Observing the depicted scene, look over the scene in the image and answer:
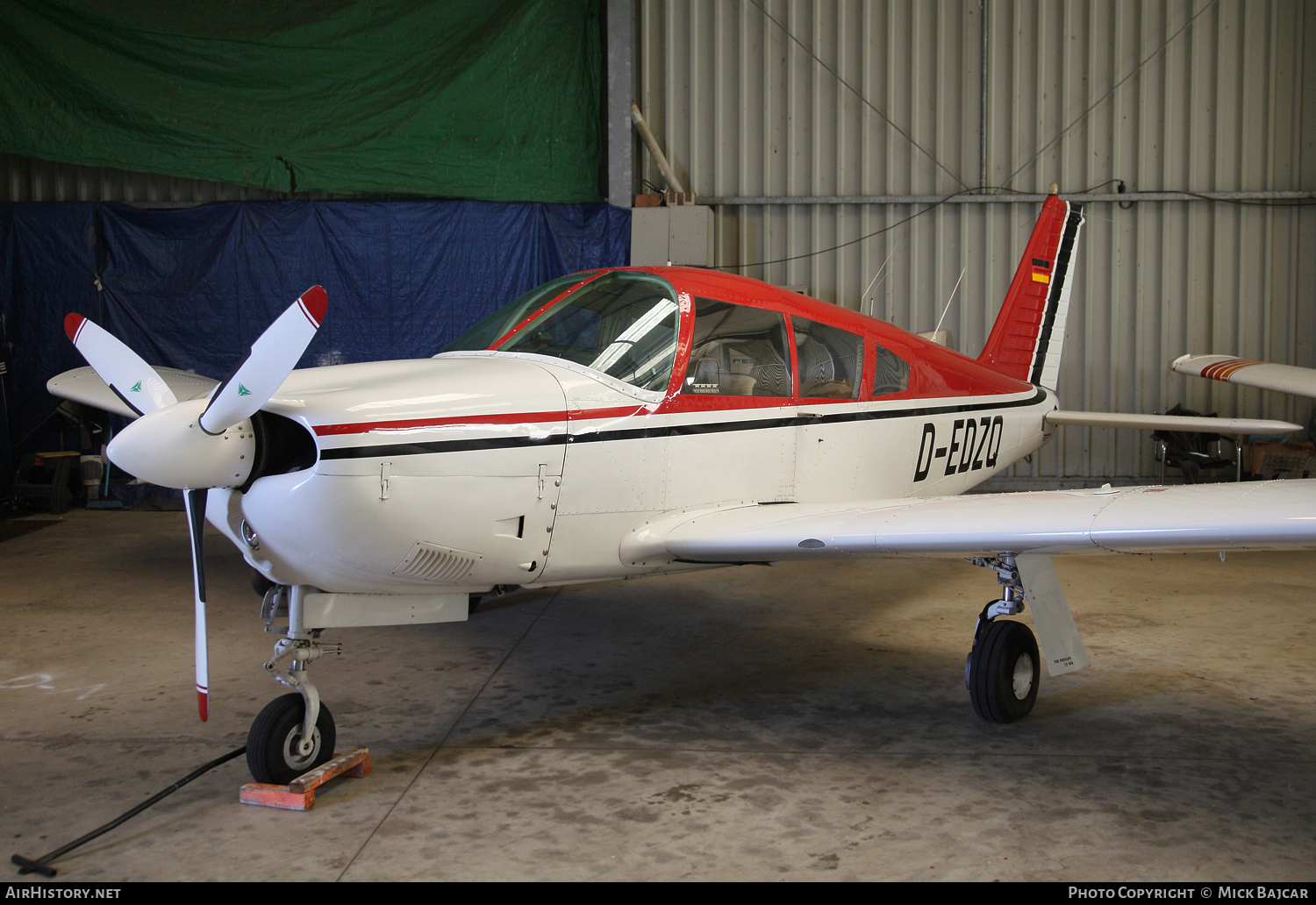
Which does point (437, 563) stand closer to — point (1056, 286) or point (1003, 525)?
point (1003, 525)

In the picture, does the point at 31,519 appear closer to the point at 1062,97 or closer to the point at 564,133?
the point at 564,133

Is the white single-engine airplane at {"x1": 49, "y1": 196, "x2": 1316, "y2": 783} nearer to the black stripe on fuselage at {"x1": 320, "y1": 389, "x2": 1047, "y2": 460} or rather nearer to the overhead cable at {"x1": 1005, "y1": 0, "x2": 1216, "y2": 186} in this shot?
the black stripe on fuselage at {"x1": 320, "y1": 389, "x2": 1047, "y2": 460}

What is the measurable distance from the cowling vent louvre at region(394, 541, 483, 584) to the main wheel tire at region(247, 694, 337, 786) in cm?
61

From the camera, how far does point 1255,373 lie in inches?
257

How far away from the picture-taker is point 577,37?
32.5 feet

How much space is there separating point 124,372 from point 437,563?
1.21 m

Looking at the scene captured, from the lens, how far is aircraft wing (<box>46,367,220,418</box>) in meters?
6.48

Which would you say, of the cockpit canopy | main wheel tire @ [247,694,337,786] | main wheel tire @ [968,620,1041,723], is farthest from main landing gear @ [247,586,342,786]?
main wheel tire @ [968,620,1041,723]

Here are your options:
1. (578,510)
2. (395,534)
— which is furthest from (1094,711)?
(395,534)

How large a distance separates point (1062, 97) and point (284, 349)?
921cm

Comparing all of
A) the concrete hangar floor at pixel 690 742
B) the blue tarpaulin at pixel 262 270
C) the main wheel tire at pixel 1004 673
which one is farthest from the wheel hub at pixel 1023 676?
the blue tarpaulin at pixel 262 270

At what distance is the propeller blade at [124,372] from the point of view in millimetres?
3426

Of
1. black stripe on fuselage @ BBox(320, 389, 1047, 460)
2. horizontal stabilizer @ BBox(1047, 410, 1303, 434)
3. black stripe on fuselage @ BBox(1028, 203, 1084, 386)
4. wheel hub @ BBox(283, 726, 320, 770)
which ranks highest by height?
black stripe on fuselage @ BBox(1028, 203, 1084, 386)

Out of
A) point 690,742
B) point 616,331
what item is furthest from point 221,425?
point 690,742
